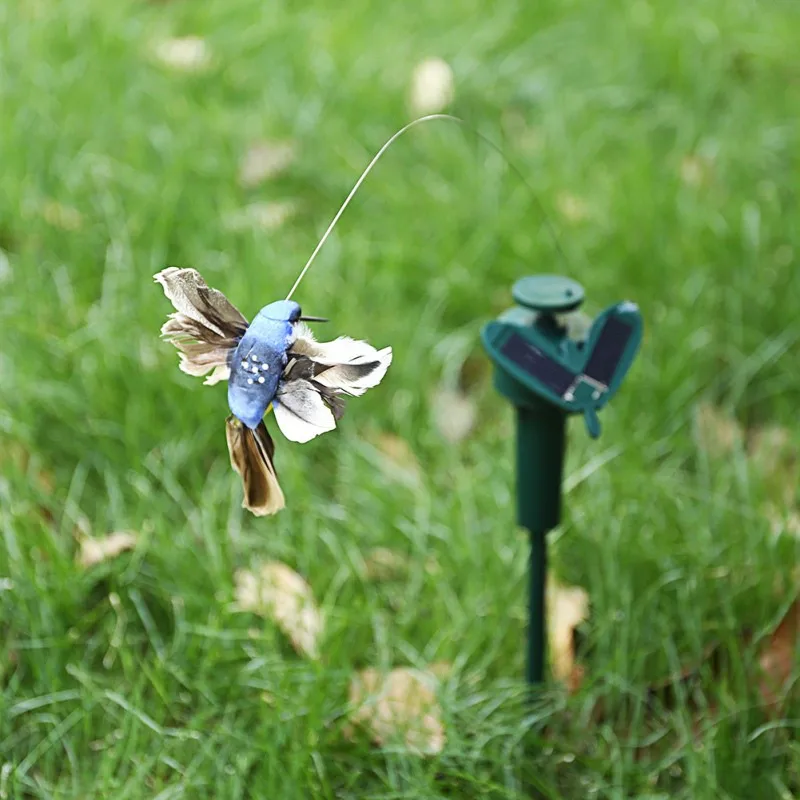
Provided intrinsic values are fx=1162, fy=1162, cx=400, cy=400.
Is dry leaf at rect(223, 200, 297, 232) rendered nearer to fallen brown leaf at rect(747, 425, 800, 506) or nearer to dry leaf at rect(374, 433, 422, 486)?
dry leaf at rect(374, 433, 422, 486)

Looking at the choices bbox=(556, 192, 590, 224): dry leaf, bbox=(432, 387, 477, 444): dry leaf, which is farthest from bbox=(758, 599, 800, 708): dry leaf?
bbox=(556, 192, 590, 224): dry leaf

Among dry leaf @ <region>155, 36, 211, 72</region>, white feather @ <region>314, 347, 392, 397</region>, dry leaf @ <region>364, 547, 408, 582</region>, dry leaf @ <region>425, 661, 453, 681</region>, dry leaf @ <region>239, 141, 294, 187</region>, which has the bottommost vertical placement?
dry leaf @ <region>425, 661, 453, 681</region>

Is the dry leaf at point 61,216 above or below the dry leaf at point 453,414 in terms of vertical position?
above

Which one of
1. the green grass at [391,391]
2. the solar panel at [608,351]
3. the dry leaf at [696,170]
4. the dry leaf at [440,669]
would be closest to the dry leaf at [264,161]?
the green grass at [391,391]

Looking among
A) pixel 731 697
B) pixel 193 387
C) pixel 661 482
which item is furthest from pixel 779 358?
pixel 193 387

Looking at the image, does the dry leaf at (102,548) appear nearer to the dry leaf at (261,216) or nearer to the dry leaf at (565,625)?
the dry leaf at (565,625)
